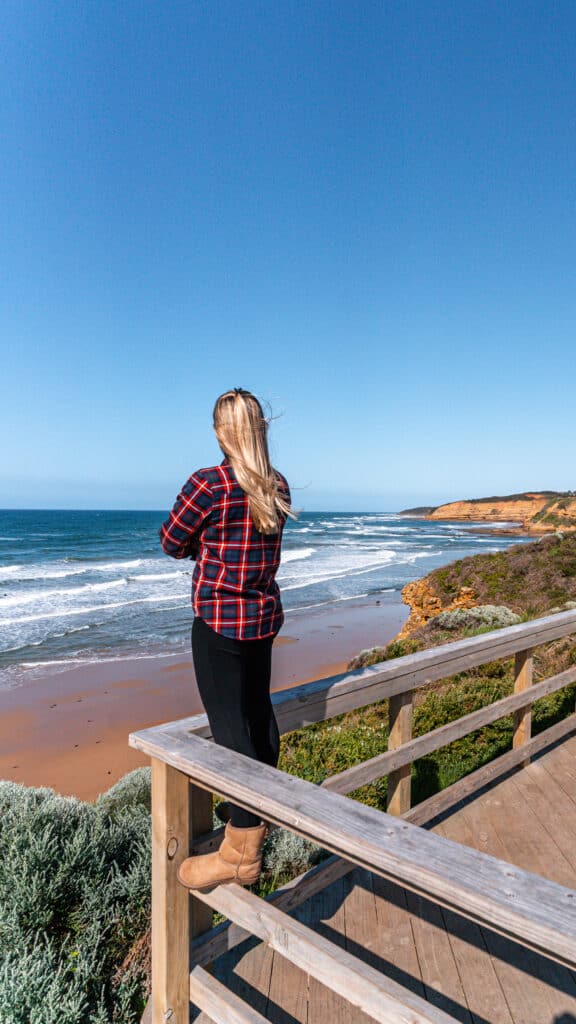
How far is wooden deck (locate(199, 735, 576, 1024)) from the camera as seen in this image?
2025 millimetres

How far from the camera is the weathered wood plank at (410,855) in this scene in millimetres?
1003

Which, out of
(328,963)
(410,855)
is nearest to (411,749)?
(328,963)

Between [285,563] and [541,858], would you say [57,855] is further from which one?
[285,563]

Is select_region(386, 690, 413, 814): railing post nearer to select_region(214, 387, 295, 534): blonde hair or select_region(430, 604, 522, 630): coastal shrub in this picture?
select_region(214, 387, 295, 534): blonde hair

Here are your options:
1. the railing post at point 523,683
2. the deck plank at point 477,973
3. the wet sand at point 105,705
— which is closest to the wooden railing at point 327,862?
the deck plank at point 477,973

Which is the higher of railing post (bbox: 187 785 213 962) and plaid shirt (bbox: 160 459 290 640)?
plaid shirt (bbox: 160 459 290 640)

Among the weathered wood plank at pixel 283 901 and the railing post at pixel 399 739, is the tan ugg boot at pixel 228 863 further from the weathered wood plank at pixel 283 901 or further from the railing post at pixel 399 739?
the railing post at pixel 399 739

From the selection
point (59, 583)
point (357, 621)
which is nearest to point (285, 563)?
point (59, 583)

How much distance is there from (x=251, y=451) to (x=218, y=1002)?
5.29 ft

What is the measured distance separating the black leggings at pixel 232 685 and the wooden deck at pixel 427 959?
2.86 ft

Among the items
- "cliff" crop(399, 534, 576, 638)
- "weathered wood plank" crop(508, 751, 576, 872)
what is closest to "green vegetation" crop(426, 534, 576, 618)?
"cliff" crop(399, 534, 576, 638)

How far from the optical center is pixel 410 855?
1.17 m

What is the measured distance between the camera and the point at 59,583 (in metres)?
24.6

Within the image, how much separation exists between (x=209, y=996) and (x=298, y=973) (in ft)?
1.90
